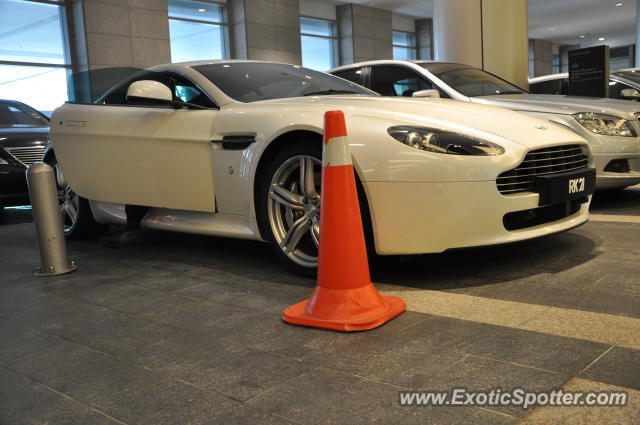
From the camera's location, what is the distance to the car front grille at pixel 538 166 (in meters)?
2.99

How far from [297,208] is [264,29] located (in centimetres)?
1666

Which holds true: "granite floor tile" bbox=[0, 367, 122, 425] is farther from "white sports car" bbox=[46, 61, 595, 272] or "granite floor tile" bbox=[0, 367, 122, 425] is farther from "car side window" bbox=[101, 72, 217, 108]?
"car side window" bbox=[101, 72, 217, 108]

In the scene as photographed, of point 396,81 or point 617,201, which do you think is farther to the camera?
point 396,81

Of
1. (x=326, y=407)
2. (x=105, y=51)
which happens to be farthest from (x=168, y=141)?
(x=105, y=51)

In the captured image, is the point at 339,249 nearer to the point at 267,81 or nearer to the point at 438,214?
the point at 438,214

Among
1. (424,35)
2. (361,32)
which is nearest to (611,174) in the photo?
(361,32)

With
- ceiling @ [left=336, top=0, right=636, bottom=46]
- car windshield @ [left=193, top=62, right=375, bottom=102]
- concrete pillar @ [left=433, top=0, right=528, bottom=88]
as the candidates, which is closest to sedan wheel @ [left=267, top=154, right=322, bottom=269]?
car windshield @ [left=193, top=62, right=375, bottom=102]

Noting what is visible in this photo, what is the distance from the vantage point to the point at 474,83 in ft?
20.2

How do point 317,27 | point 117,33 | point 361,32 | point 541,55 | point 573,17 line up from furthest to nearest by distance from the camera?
point 541,55 → point 573,17 → point 361,32 → point 317,27 → point 117,33

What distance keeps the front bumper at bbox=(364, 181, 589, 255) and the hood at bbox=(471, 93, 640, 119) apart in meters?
2.62

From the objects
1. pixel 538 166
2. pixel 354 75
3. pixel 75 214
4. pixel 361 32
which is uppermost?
pixel 361 32

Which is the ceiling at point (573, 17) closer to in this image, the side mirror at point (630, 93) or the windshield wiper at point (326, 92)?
the side mirror at point (630, 93)

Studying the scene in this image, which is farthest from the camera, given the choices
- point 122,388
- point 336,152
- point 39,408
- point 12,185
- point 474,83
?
point 12,185

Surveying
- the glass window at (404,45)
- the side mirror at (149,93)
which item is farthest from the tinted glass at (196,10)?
the side mirror at (149,93)
